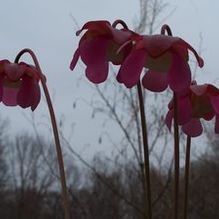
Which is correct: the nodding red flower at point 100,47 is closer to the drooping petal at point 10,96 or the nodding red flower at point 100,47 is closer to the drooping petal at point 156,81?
the drooping petal at point 156,81

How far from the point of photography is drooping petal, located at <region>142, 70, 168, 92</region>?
88 cm

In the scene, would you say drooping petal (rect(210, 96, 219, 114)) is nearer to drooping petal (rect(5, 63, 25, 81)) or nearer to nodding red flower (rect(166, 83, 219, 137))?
nodding red flower (rect(166, 83, 219, 137))

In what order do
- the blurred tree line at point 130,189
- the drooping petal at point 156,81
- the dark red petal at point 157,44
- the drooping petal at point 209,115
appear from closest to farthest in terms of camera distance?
the dark red petal at point 157,44 < the drooping petal at point 156,81 < the drooping petal at point 209,115 < the blurred tree line at point 130,189

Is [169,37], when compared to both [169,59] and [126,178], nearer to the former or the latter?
[169,59]

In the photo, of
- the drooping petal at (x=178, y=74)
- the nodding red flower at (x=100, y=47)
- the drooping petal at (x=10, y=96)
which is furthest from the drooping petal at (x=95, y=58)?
the drooping petal at (x=10, y=96)

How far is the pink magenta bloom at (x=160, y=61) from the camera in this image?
79 cm

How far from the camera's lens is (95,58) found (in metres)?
0.88

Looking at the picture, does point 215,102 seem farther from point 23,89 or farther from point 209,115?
point 23,89

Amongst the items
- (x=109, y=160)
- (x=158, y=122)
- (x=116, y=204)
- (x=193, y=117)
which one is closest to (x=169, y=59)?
(x=193, y=117)

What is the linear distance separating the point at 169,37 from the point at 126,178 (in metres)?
3.66

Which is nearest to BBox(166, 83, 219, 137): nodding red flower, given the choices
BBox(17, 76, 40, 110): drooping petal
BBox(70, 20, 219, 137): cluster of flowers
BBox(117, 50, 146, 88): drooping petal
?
BBox(70, 20, 219, 137): cluster of flowers

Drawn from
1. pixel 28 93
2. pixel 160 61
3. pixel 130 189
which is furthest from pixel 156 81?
pixel 130 189

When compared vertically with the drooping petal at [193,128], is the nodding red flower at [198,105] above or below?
above

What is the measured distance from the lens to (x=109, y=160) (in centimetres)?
400
